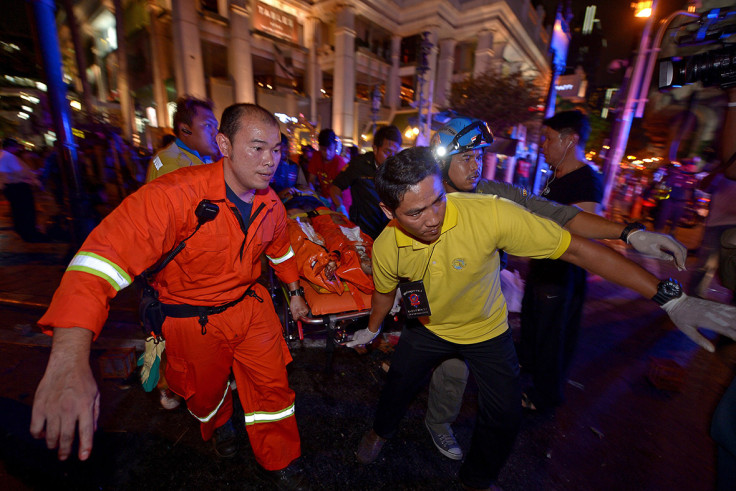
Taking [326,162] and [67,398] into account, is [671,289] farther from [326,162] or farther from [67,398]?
[326,162]

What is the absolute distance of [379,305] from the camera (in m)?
2.20

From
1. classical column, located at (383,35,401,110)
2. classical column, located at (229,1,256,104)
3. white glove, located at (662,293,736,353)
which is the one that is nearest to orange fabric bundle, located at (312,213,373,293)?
white glove, located at (662,293,736,353)

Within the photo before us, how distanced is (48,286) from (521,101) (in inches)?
934

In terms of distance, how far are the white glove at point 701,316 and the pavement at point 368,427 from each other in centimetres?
168

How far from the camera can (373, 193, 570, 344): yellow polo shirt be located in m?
1.74

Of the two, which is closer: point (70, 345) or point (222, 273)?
point (70, 345)

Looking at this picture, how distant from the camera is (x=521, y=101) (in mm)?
20266

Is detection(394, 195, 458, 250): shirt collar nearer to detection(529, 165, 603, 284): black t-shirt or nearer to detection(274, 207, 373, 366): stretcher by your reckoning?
detection(274, 207, 373, 366): stretcher

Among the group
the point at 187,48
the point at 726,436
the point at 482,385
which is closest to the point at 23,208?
the point at 482,385

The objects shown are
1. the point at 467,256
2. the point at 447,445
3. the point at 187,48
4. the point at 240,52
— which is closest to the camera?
the point at 467,256

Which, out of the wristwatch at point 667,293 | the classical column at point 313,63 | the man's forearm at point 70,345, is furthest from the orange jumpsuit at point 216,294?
the classical column at point 313,63

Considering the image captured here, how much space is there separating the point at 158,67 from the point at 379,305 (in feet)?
67.6

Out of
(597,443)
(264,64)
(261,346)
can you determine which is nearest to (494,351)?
(261,346)

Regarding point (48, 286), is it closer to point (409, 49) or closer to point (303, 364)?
point (303, 364)
